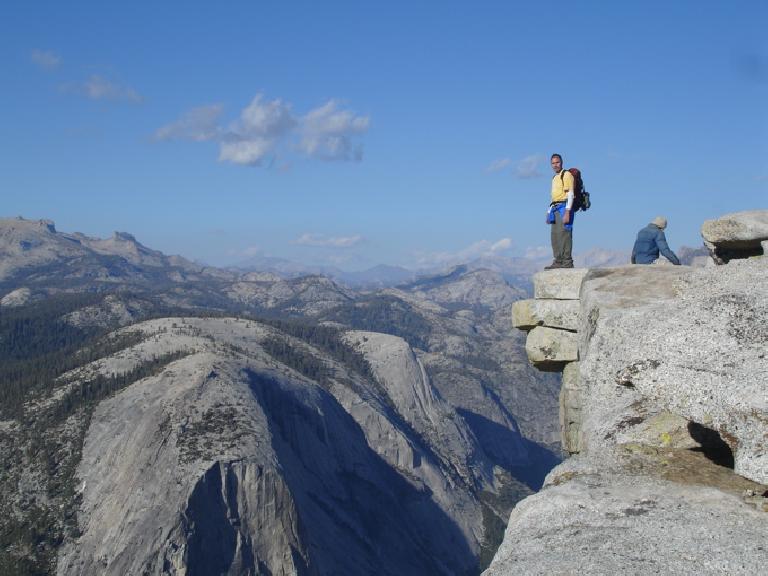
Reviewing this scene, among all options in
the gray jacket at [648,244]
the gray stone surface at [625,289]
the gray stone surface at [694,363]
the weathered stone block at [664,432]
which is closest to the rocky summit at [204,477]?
the gray jacket at [648,244]

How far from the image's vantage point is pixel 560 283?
1991cm

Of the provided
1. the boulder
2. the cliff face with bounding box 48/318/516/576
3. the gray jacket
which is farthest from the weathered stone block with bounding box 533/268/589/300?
the cliff face with bounding box 48/318/516/576

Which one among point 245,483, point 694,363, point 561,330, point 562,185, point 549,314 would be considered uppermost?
point 562,185

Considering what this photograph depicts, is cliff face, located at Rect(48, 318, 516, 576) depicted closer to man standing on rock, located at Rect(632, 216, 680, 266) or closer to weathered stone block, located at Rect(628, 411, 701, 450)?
man standing on rock, located at Rect(632, 216, 680, 266)

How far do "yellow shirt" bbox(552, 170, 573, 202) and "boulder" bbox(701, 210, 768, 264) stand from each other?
16.9 ft

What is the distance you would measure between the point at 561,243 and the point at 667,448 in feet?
38.0

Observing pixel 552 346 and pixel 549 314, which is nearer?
pixel 552 346

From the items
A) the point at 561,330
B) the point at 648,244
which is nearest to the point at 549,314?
the point at 561,330

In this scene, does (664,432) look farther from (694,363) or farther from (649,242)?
(649,242)

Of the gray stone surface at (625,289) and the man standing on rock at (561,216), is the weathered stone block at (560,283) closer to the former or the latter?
the man standing on rock at (561,216)

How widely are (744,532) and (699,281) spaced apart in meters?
6.81

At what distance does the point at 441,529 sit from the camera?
172 m

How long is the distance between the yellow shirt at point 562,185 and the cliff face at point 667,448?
7.89 meters

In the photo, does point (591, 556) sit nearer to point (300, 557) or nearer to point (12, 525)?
point (300, 557)
